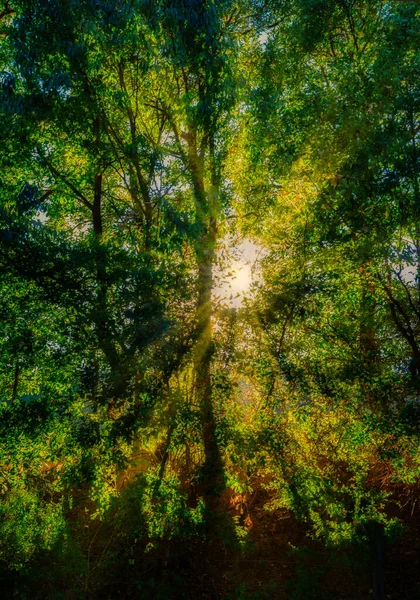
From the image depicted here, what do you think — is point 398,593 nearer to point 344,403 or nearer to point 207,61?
point 344,403

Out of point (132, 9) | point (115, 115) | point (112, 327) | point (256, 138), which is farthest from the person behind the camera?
point (256, 138)

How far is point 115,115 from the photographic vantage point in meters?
9.07

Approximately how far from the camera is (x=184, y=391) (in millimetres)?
8508

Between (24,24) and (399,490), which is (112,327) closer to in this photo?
(24,24)

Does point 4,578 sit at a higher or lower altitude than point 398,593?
higher

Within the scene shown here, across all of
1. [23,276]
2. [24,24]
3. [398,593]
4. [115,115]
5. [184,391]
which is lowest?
[398,593]

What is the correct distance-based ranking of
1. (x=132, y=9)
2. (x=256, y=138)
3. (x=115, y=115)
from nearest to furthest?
(x=132, y=9) → (x=115, y=115) → (x=256, y=138)

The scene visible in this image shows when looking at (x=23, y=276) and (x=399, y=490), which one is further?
(x=399, y=490)

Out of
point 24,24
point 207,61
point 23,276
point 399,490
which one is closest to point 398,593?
point 399,490

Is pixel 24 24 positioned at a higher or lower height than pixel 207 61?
higher

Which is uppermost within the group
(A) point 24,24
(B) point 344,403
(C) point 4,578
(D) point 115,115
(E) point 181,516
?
(A) point 24,24

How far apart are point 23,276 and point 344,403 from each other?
7.40 metres

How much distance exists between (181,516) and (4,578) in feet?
13.1

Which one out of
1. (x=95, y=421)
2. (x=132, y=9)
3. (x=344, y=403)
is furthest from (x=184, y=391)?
(x=132, y=9)
